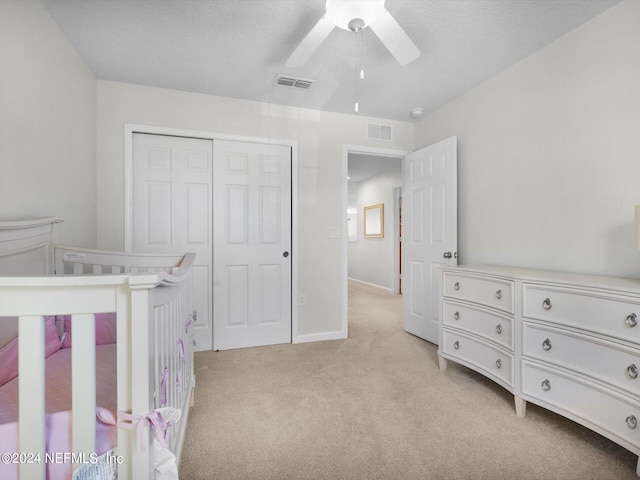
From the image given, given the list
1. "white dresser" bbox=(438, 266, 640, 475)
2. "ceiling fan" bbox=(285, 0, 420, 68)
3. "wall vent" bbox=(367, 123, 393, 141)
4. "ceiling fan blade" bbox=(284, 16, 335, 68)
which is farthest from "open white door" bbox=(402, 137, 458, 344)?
"ceiling fan blade" bbox=(284, 16, 335, 68)

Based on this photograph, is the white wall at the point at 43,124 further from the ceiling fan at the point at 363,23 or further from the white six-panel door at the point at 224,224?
the ceiling fan at the point at 363,23

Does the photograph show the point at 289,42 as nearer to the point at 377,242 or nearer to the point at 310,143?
the point at 310,143

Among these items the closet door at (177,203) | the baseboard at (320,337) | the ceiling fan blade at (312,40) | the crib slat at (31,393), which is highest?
the ceiling fan blade at (312,40)

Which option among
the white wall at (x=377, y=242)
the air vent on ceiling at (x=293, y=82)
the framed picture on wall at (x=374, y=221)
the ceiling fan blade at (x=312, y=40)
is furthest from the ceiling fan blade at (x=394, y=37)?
the framed picture on wall at (x=374, y=221)

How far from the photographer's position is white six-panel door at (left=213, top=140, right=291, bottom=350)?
2.92 m

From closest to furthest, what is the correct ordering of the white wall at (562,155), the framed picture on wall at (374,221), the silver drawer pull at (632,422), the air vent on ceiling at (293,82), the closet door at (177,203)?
the silver drawer pull at (632,422), the white wall at (562,155), the air vent on ceiling at (293,82), the closet door at (177,203), the framed picture on wall at (374,221)

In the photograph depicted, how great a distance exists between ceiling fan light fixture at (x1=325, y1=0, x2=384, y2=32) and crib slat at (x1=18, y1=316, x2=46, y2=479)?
1567mm

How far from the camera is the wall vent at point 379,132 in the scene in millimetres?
3354

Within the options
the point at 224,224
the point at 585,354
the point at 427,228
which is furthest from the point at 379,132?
the point at 585,354

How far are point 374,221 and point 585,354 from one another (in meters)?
5.04

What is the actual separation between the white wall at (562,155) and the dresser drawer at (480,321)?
539 millimetres

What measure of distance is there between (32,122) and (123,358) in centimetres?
157

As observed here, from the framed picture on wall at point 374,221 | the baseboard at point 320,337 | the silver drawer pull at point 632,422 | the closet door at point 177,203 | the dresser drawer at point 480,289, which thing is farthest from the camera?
the framed picture on wall at point 374,221

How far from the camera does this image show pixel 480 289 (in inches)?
Result: 82.4
